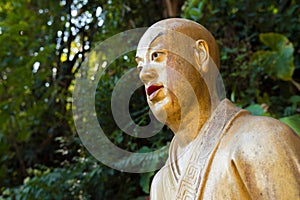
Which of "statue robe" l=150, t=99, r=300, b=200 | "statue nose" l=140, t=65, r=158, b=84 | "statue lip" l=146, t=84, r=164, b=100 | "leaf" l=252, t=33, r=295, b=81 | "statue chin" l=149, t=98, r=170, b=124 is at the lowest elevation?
"leaf" l=252, t=33, r=295, b=81

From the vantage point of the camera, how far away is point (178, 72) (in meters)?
1.23

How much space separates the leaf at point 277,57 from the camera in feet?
10.7

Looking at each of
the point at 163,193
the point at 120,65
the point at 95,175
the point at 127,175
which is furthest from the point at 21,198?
the point at 163,193

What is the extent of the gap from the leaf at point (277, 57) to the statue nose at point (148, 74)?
2206 millimetres

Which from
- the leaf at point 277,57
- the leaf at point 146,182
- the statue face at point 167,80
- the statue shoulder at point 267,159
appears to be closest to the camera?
the statue shoulder at point 267,159

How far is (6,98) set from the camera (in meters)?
3.47

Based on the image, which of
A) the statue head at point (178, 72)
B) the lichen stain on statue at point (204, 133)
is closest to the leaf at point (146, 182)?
the lichen stain on statue at point (204, 133)

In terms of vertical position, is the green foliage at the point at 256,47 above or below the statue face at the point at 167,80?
below

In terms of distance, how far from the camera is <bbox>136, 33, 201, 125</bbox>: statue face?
122 centimetres

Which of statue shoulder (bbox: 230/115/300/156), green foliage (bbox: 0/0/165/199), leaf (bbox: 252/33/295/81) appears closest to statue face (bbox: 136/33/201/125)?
statue shoulder (bbox: 230/115/300/156)

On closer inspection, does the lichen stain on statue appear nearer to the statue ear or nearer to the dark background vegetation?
the statue ear

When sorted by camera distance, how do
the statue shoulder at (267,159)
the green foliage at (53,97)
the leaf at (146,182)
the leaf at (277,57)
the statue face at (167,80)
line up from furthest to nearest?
the leaf at (277,57)
the green foliage at (53,97)
the leaf at (146,182)
the statue face at (167,80)
the statue shoulder at (267,159)

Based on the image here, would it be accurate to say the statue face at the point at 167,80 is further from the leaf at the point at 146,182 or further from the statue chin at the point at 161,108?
the leaf at the point at 146,182

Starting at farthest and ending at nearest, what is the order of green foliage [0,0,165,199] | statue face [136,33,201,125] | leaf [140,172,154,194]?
green foliage [0,0,165,199] → leaf [140,172,154,194] → statue face [136,33,201,125]
